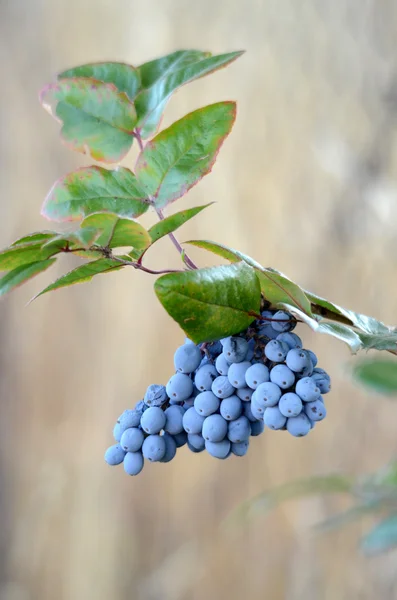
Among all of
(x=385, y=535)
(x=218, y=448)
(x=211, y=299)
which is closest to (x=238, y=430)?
(x=218, y=448)

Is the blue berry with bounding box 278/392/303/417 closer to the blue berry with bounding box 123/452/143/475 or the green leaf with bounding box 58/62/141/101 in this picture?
the blue berry with bounding box 123/452/143/475

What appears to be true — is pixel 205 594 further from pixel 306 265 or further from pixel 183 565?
pixel 306 265

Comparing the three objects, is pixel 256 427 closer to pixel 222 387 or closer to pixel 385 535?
pixel 222 387

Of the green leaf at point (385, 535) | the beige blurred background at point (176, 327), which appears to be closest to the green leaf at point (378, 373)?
the green leaf at point (385, 535)

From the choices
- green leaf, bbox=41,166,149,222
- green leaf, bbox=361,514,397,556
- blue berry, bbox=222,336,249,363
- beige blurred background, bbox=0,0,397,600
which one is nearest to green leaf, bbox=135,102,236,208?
green leaf, bbox=41,166,149,222

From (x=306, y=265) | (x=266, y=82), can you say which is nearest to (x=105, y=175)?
(x=306, y=265)

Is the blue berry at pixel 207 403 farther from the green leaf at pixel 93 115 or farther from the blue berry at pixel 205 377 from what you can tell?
the green leaf at pixel 93 115
